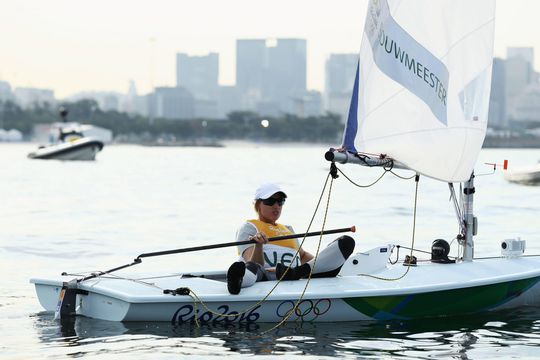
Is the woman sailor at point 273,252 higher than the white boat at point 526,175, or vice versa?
the white boat at point 526,175

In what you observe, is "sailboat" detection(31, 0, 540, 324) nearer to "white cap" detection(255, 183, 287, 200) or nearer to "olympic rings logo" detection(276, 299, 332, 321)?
"olympic rings logo" detection(276, 299, 332, 321)

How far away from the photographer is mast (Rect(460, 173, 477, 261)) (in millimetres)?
11711

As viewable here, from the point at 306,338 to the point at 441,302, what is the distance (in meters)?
1.59

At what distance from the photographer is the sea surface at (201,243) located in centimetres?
1005

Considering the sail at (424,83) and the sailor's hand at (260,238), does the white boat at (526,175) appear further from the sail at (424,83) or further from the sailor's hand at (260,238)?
the sailor's hand at (260,238)

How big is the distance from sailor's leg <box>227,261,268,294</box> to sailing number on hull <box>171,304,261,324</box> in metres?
0.25

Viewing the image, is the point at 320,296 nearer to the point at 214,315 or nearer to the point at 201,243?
the point at 214,315

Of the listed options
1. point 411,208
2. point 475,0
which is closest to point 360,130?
point 475,0

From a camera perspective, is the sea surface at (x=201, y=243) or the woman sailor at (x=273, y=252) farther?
the woman sailor at (x=273, y=252)

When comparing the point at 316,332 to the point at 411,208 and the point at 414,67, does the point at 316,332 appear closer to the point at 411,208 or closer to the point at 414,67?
the point at 414,67

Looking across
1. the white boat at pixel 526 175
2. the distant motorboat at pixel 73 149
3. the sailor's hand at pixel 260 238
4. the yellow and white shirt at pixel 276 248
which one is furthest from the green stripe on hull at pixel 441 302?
the distant motorboat at pixel 73 149

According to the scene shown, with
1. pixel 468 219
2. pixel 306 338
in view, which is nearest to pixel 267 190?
pixel 306 338

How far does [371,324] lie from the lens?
35.5ft

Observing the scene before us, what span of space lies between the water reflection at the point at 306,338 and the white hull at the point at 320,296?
0.10 m
